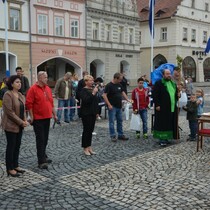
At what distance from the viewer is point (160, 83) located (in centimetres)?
834

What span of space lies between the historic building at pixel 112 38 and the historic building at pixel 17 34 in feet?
21.2

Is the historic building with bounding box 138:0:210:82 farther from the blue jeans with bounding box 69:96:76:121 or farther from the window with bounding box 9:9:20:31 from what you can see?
the blue jeans with bounding box 69:96:76:121

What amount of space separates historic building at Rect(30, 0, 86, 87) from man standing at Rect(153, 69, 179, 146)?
20.1 m

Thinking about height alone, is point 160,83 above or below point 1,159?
above

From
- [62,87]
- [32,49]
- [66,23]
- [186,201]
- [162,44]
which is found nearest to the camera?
[186,201]

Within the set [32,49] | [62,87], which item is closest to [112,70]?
[32,49]

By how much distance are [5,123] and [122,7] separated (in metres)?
30.6

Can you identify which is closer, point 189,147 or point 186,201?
point 186,201

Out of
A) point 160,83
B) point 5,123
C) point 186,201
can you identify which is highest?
point 160,83

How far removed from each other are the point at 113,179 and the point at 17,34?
22092 millimetres

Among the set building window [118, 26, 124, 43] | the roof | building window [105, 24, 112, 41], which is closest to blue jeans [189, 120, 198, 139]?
building window [105, 24, 112, 41]

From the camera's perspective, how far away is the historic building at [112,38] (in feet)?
104

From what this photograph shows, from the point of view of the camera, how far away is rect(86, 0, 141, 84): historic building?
104 feet

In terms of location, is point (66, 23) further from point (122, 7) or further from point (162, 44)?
point (162, 44)
